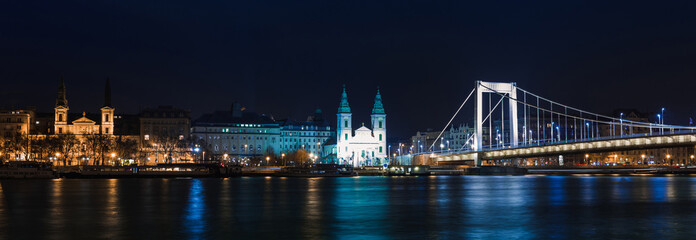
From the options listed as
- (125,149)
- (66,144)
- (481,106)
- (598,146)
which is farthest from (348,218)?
(125,149)

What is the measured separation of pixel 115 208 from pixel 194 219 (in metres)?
8.77

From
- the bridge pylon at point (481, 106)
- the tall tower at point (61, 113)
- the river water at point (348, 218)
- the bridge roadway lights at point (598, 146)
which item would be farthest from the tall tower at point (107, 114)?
the river water at point (348, 218)

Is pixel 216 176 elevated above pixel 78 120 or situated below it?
below

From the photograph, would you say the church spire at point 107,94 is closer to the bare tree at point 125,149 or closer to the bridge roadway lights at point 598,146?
the bare tree at point 125,149

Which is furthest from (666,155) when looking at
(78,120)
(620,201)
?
(620,201)

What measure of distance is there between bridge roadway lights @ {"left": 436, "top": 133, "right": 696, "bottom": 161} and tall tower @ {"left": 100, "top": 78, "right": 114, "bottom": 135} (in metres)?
86.4

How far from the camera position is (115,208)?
4184cm

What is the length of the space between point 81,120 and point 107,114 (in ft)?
19.2

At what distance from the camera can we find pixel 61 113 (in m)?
175

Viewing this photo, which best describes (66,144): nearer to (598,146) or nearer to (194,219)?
(598,146)

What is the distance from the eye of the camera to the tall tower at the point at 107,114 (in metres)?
175

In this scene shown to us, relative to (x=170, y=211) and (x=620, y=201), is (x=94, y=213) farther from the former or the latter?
(x=620, y=201)

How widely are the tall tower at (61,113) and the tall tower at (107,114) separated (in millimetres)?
7861

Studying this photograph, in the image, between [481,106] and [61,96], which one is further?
[61,96]
